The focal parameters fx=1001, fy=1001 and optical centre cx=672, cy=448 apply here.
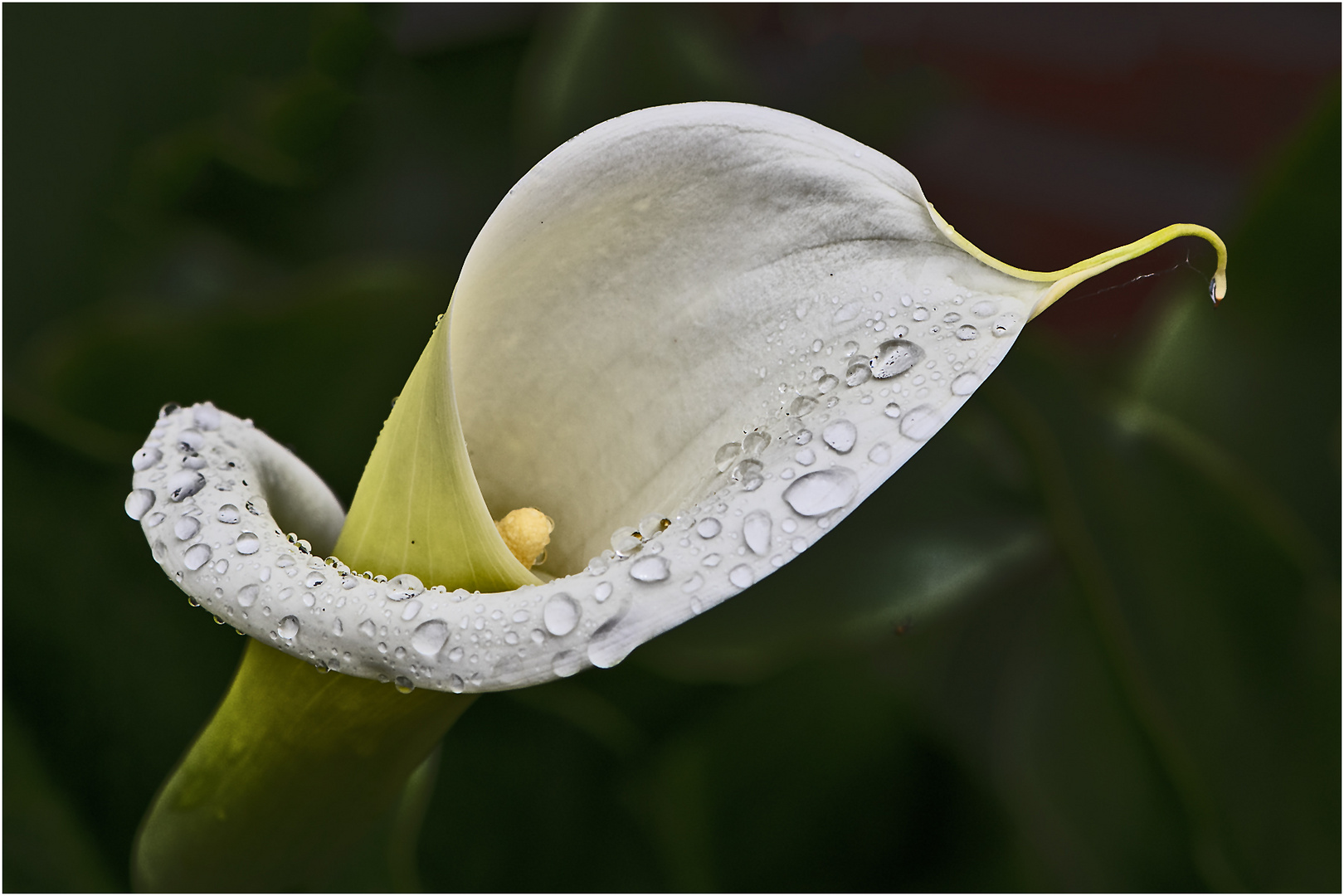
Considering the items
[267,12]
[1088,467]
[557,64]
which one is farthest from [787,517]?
[267,12]

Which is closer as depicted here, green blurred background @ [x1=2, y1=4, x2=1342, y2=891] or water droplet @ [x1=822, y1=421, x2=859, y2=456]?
water droplet @ [x1=822, y1=421, x2=859, y2=456]

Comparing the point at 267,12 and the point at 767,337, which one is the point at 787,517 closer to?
the point at 767,337

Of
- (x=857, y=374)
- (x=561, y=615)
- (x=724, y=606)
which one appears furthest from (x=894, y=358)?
(x=724, y=606)

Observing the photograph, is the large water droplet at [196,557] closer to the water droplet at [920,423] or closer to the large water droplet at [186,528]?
the large water droplet at [186,528]

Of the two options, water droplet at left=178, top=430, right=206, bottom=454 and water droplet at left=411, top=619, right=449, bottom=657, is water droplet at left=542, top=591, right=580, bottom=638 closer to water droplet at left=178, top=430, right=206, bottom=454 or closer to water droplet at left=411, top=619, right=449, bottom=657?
water droplet at left=411, top=619, right=449, bottom=657

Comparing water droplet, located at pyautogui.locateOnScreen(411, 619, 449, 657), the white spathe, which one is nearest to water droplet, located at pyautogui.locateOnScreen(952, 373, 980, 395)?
the white spathe

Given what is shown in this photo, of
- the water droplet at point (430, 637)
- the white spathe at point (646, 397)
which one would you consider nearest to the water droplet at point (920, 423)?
the white spathe at point (646, 397)
